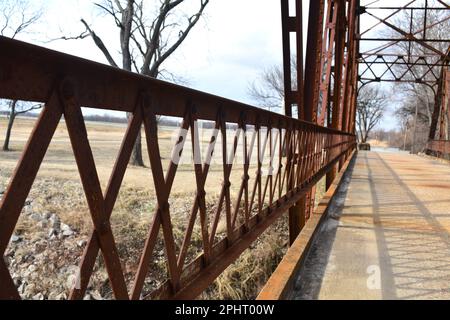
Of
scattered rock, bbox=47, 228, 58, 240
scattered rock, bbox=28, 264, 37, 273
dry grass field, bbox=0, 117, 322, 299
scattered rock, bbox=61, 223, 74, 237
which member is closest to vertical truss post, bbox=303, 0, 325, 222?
dry grass field, bbox=0, 117, 322, 299

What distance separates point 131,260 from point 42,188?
391cm

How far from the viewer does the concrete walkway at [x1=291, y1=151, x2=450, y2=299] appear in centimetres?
365

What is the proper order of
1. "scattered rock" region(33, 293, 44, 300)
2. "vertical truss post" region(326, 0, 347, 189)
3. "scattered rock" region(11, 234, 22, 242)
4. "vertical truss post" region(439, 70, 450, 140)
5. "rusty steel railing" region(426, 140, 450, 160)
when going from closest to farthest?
1. "scattered rock" region(33, 293, 44, 300)
2. "scattered rock" region(11, 234, 22, 242)
3. "vertical truss post" region(326, 0, 347, 189)
4. "rusty steel railing" region(426, 140, 450, 160)
5. "vertical truss post" region(439, 70, 450, 140)

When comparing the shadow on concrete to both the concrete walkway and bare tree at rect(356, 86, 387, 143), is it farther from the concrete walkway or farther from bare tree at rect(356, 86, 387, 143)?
bare tree at rect(356, 86, 387, 143)

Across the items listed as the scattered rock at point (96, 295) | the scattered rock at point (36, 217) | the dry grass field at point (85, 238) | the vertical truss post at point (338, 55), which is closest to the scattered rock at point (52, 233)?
the dry grass field at point (85, 238)

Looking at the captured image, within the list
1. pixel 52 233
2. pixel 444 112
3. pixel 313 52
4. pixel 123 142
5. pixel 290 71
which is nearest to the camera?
pixel 123 142

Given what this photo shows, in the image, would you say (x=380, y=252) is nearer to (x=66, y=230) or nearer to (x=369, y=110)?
(x=66, y=230)

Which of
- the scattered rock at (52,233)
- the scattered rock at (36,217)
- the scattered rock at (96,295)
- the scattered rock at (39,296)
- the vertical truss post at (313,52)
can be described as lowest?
the scattered rock at (39,296)

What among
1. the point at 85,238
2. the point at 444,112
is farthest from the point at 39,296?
the point at 444,112

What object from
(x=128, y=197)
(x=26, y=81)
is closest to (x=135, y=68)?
(x=128, y=197)

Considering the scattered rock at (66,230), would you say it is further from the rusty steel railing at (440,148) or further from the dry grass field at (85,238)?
the rusty steel railing at (440,148)

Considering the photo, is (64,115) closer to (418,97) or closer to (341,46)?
(341,46)

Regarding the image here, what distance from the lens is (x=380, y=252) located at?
483 cm

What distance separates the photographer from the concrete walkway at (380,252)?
12.0ft
